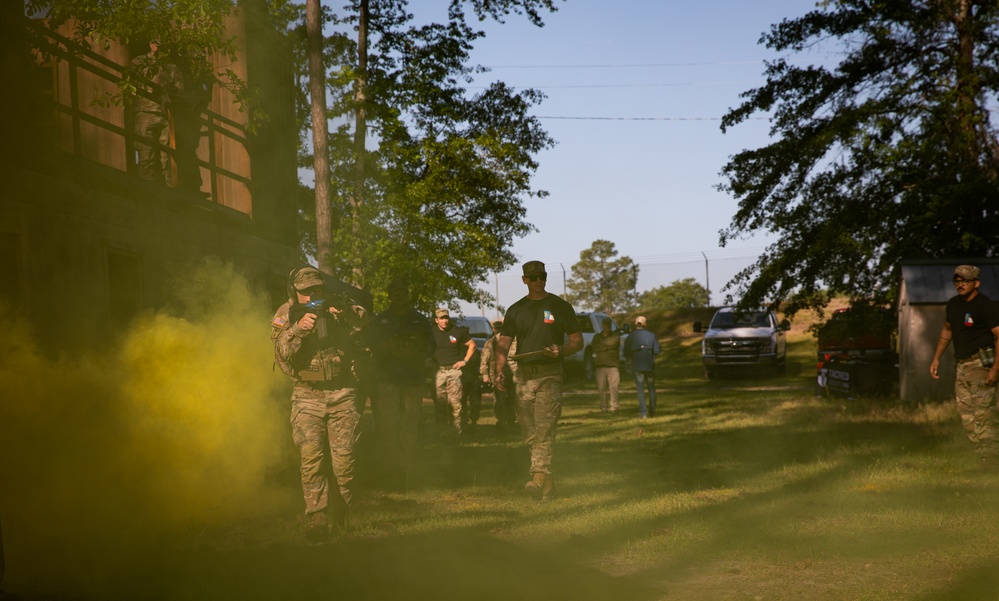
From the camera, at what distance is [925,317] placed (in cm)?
1752

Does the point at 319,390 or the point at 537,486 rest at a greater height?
the point at 319,390

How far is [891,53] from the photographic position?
2239 cm

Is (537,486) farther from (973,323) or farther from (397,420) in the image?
(973,323)

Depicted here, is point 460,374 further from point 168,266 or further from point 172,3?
point 172,3

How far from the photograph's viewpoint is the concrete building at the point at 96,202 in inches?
309

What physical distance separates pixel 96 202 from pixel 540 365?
4146 mm

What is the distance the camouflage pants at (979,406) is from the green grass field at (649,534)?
316 millimetres

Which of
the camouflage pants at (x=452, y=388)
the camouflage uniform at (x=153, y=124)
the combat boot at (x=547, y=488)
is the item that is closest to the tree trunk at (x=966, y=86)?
the camouflage pants at (x=452, y=388)

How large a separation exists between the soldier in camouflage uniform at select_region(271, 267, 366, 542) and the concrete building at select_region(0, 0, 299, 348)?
2.06 m

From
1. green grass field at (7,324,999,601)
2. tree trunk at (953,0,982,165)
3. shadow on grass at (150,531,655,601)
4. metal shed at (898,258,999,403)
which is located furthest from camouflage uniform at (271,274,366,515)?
tree trunk at (953,0,982,165)

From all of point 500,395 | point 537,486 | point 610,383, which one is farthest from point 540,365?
point 610,383

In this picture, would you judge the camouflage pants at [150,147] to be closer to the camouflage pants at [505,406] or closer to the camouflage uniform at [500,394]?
the camouflage uniform at [500,394]

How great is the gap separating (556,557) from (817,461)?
5266 millimetres

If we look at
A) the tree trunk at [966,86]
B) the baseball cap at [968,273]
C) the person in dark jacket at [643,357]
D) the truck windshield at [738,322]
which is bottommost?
the person in dark jacket at [643,357]
